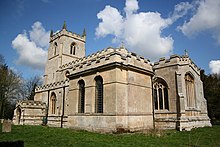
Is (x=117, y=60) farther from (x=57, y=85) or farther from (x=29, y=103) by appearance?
(x=29, y=103)

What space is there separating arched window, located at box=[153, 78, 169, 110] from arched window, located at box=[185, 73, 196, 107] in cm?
219

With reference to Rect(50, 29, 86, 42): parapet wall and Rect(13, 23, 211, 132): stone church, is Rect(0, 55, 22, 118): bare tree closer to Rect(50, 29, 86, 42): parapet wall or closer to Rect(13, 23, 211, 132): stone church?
Rect(50, 29, 86, 42): parapet wall

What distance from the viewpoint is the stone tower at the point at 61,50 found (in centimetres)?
3803

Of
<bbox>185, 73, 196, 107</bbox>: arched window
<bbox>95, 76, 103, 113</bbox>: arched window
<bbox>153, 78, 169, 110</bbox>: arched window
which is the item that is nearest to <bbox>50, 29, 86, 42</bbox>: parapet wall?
<bbox>153, 78, 169, 110</bbox>: arched window

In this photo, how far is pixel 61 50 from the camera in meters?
38.3

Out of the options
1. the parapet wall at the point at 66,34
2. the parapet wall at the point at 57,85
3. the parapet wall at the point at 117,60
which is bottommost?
the parapet wall at the point at 57,85

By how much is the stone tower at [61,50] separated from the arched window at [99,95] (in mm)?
23155

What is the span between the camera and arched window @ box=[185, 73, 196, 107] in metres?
17.9

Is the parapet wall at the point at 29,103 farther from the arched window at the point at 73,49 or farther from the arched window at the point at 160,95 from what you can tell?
the arched window at the point at 160,95

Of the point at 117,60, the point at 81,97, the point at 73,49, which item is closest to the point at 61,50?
the point at 73,49

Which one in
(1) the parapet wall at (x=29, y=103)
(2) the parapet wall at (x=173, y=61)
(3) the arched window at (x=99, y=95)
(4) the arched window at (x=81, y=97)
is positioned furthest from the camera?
(1) the parapet wall at (x=29, y=103)

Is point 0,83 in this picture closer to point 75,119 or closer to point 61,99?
point 61,99

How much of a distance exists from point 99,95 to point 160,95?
6.81 m

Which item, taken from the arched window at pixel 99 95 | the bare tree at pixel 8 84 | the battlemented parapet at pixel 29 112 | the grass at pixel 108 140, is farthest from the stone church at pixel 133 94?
the bare tree at pixel 8 84
